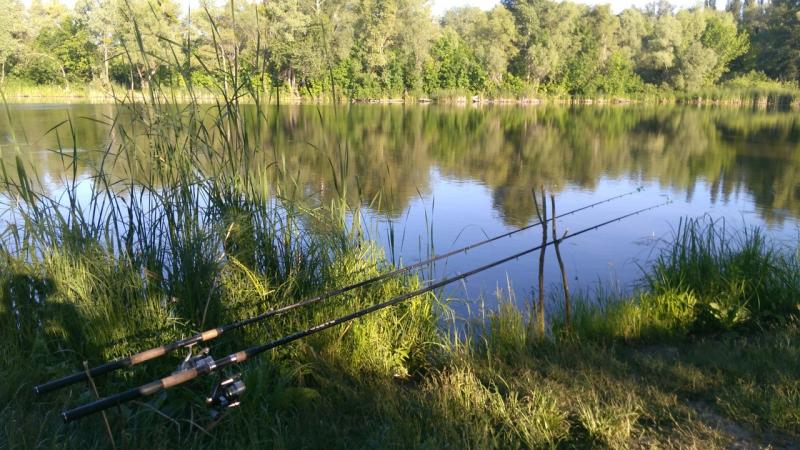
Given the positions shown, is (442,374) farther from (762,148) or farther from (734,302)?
(762,148)

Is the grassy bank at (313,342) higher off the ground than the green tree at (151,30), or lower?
lower

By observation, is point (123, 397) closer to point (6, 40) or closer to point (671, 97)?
point (6, 40)

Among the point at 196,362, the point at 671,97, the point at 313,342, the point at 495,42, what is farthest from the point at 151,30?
the point at 671,97

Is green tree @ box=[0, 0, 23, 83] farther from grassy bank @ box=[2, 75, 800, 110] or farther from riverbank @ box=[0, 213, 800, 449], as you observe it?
grassy bank @ box=[2, 75, 800, 110]

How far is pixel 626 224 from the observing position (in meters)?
8.43

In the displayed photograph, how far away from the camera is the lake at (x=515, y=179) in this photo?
605 centimetres

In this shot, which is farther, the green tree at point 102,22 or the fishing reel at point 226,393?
the green tree at point 102,22

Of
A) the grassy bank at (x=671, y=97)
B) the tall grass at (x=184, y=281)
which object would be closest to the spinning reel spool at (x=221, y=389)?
the tall grass at (x=184, y=281)

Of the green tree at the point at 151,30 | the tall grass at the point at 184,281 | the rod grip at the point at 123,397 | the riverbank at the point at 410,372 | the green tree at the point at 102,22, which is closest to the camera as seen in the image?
the rod grip at the point at 123,397

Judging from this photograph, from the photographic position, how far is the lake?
19.8 feet

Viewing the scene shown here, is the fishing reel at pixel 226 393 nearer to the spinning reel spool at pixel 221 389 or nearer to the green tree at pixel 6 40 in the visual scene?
the spinning reel spool at pixel 221 389

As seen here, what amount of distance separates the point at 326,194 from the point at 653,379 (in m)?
6.93

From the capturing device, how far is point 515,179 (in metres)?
12.5

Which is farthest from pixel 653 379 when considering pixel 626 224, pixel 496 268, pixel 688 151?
pixel 688 151
